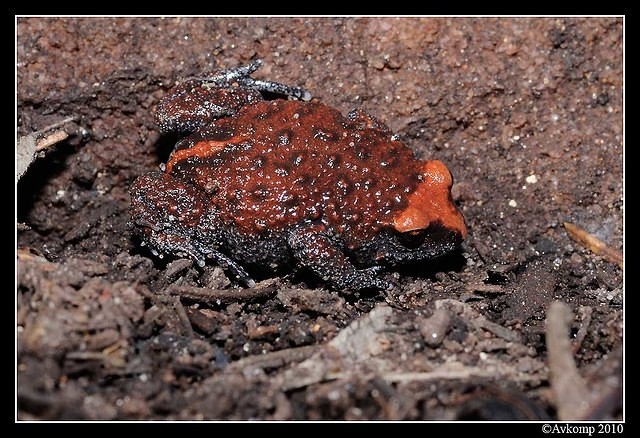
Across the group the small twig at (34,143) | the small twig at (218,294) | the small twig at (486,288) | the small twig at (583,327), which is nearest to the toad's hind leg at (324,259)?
the small twig at (218,294)

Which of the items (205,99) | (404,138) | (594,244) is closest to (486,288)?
(594,244)

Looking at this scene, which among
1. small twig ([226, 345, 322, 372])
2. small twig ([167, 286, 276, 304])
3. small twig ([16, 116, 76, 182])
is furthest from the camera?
small twig ([16, 116, 76, 182])

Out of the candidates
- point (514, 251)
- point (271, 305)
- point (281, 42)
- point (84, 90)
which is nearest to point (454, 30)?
point (281, 42)

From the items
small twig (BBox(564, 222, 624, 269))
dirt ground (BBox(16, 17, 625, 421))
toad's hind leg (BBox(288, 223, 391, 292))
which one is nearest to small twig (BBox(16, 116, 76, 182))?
dirt ground (BBox(16, 17, 625, 421))

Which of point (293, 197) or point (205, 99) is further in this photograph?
point (205, 99)

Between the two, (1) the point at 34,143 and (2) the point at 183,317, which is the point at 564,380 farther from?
(1) the point at 34,143

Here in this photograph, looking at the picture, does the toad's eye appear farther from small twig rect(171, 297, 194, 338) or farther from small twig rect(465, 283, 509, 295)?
small twig rect(171, 297, 194, 338)
